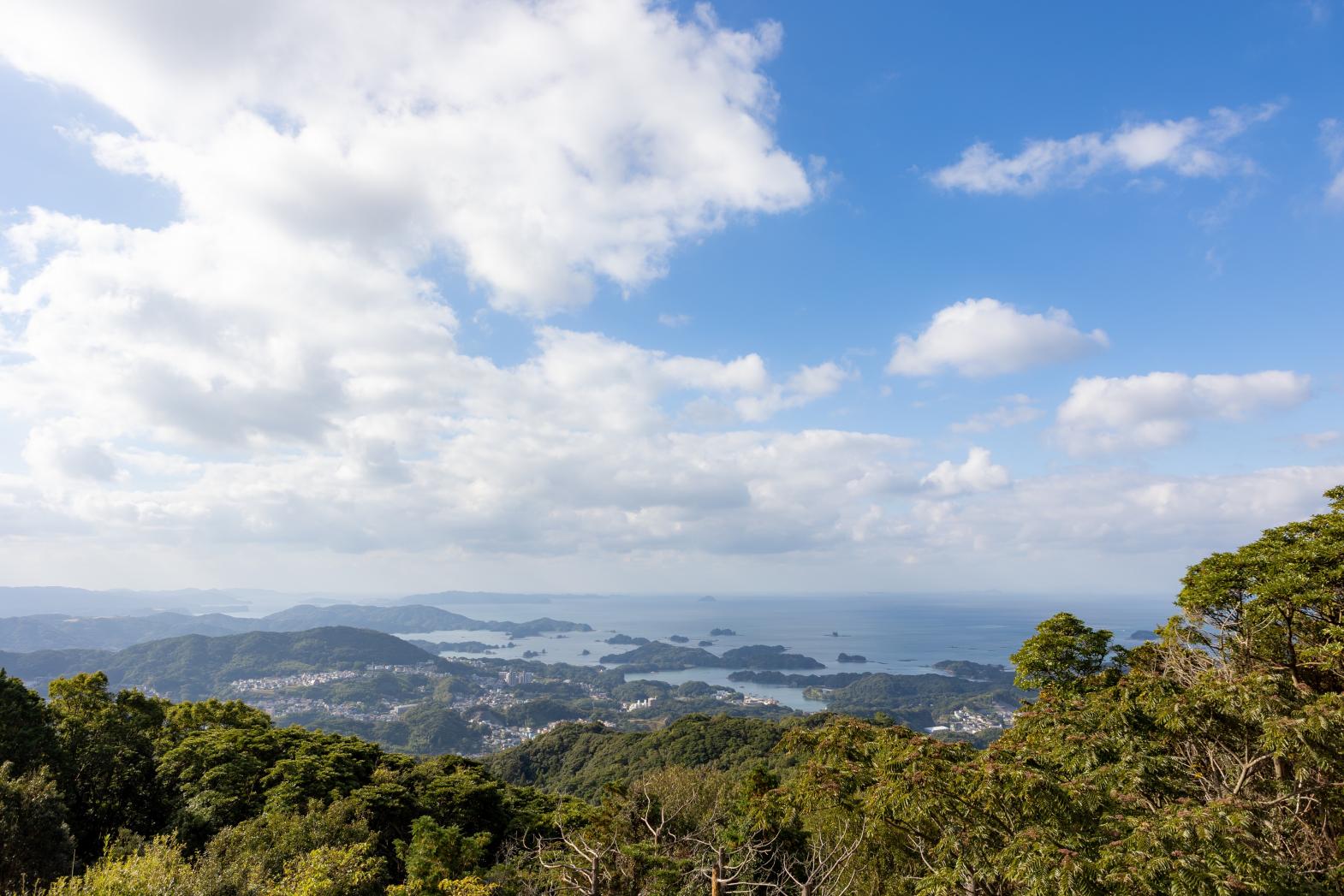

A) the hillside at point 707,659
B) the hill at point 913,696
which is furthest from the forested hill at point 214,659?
the hill at point 913,696

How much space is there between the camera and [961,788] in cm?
809

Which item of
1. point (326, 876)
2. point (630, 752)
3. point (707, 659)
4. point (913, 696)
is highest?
point (326, 876)

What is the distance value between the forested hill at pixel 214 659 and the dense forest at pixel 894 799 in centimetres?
11955

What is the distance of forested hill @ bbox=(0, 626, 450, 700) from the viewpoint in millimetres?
116062

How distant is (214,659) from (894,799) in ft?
574

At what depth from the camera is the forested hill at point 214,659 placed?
116062mm

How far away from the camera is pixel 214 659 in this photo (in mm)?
132875

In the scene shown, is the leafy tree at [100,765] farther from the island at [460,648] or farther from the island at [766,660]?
the island at [460,648]

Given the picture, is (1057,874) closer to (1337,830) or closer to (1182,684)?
(1337,830)

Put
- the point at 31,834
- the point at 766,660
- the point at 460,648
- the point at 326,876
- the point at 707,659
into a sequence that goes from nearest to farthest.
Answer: the point at 326,876, the point at 31,834, the point at 766,660, the point at 707,659, the point at 460,648

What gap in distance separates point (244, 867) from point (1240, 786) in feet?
55.1

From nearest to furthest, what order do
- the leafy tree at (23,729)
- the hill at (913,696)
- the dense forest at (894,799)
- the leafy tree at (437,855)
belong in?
the dense forest at (894,799) → the leafy tree at (437,855) → the leafy tree at (23,729) → the hill at (913,696)

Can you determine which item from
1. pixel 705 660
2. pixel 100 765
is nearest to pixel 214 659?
pixel 705 660

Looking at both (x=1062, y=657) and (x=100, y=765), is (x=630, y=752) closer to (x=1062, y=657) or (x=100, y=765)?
(x=100, y=765)
